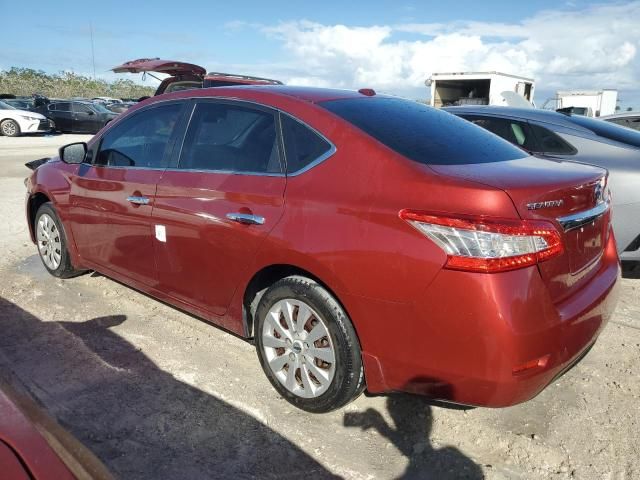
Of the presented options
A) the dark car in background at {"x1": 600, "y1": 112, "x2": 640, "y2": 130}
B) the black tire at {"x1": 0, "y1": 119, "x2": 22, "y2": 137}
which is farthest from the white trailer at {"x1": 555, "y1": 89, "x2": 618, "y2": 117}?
the black tire at {"x1": 0, "y1": 119, "x2": 22, "y2": 137}

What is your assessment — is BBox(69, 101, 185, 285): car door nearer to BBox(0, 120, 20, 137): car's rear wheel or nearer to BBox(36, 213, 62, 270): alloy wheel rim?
BBox(36, 213, 62, 270): alloy wheel rim

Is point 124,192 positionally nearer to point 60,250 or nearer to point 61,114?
point 60,250

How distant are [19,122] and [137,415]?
69.6 feet

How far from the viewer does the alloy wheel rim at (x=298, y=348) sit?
2.71 meters

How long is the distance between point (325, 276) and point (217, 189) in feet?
3.04

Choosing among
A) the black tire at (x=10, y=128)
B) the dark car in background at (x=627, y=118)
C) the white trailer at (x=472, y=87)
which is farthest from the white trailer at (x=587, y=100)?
the black tire at (x=10, y=128)

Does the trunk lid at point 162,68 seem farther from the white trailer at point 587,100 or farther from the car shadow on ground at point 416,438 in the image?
the white trailer at point 587,100

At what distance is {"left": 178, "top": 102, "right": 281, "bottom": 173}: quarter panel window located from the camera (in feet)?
9.82

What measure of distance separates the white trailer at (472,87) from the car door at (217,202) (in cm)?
1501

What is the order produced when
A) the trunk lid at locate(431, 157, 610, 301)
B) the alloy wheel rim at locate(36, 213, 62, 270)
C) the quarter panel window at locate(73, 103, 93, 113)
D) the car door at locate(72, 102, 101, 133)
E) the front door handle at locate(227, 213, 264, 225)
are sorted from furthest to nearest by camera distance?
the quarter panel window at locate(73, 103, 93, 113) < the car door at locate(72, 102, 101, 133) < the alloy wheel rim at locate(36, 213, 62, 270) < the front door handle at locate(227, 213, 264, 225) < the trunk lid at locate(431, 157, 610, 301)

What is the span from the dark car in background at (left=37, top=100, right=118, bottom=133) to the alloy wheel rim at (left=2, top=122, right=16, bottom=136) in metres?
2.18

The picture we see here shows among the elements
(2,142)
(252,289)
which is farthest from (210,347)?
(2,142)

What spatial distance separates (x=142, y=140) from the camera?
3.83 m

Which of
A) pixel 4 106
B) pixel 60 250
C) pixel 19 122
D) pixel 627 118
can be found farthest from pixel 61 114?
pixel 627 118
